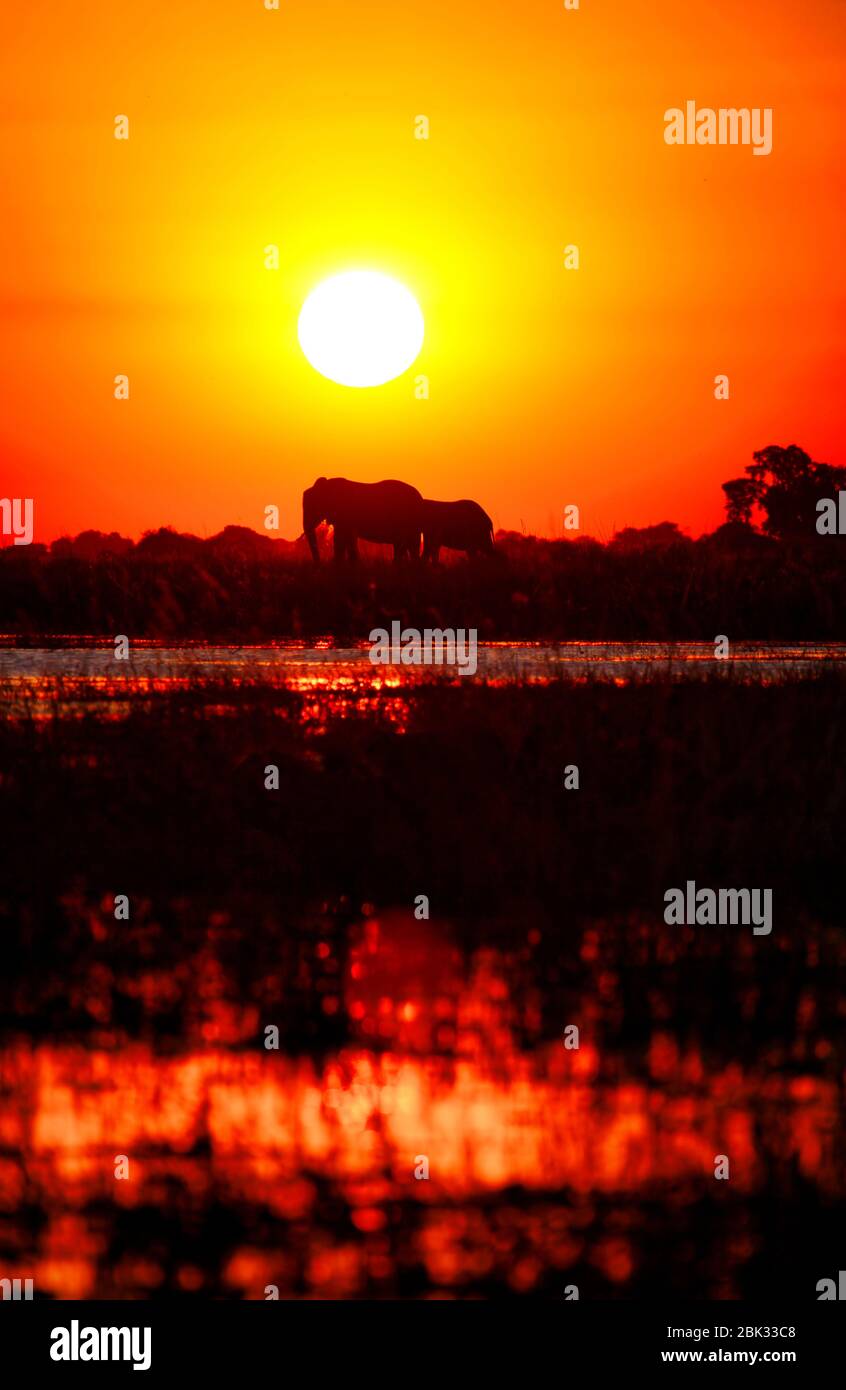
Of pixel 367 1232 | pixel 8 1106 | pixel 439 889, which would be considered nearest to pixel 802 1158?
pixel 367 1232

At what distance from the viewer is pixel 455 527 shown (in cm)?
4106

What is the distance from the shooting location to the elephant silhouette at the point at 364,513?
133 feet

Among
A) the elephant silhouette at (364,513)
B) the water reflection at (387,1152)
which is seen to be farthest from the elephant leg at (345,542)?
the water reflection at (387,1152)

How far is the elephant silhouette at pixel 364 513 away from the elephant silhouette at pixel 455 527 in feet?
1.00

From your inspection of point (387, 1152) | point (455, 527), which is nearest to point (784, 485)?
point (455, 527)

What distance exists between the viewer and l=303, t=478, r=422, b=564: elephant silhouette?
4062cm

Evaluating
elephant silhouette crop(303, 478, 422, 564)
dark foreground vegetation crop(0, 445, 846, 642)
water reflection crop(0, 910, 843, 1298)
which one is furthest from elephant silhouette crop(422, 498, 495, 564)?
water reflection crop(0, 910, 843, 1298)

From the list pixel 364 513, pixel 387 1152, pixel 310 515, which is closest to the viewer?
pixel 387 1152

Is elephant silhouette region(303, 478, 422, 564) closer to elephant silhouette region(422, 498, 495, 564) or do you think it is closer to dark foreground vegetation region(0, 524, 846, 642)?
elephant silhouette region(422, 498, 495, 564)

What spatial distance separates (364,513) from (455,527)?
7.03 feet

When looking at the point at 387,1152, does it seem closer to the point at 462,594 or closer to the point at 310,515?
the point at 462,594
